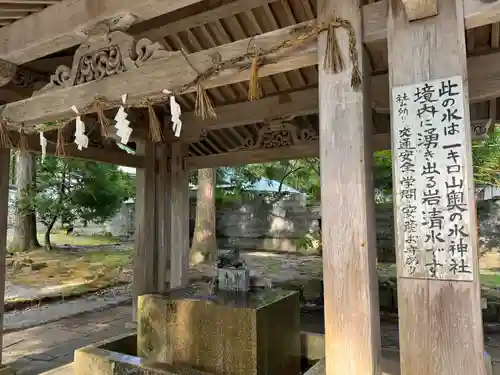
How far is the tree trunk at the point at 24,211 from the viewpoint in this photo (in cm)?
1235

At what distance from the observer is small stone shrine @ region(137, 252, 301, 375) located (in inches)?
111

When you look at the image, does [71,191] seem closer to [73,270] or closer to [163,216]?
[73,270]

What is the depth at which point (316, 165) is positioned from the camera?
1437cm

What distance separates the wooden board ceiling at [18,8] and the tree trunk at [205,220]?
31.9 ft

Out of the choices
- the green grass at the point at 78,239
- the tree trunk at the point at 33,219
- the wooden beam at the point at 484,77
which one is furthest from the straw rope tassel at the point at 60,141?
the green grass at the point at 78,239

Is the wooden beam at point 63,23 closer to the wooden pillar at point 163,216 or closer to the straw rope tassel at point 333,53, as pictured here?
the straw rope tassel at point 333,53

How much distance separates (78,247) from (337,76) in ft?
49.9

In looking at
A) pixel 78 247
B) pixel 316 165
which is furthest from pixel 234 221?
pixel 78 247

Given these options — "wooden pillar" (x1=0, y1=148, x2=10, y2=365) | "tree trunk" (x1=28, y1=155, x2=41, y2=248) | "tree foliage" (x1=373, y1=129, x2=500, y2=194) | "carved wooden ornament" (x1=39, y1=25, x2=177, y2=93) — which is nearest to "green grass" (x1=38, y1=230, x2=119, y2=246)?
"tree trunk" (x1=28, y1=155, x2=41, y2=248)

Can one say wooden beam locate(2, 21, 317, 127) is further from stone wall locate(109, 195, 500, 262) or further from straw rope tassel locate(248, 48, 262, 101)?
stone wall locate(109, 195, 500, 262)

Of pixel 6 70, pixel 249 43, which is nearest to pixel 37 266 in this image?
pixel 6 70

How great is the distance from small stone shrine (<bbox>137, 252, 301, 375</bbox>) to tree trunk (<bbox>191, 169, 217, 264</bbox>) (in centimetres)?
950

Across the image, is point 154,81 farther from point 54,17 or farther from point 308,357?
point 308,357

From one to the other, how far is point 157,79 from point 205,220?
10.6 m
